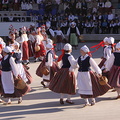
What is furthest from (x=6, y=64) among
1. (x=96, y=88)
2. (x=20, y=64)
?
(x=96, y=88)

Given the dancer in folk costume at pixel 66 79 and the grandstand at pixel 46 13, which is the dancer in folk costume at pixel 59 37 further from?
the dancer in folk costume at pixel 66 79

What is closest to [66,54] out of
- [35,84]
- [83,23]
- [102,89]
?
[102,89]

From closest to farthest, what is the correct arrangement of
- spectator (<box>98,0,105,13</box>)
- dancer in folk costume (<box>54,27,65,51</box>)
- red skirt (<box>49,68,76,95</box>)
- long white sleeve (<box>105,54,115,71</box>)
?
red skirt (<box>49,68,76,95</box>), long white sleeve (<box>105,54,115,71</box>), dancer in folk costume (<box>54,27,65,51</box>), spectator (<box>98,0,105,13</box>)

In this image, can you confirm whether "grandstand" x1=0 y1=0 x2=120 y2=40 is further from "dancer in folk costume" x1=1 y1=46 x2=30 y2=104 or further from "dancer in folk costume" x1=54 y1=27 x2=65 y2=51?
"dancer in folk costume" x1=1 y1=46 x2=30 y2=104

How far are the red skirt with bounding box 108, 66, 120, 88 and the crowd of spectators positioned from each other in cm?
1395

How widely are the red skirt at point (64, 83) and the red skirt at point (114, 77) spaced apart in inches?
37.8

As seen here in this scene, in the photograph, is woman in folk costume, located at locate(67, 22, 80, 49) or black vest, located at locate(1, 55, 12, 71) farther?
woman in folk costume, located at locate(67, 22, 80, 49)

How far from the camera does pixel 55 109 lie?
8.80 meters

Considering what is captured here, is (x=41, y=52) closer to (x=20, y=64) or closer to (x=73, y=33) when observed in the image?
(x=73, y=33)

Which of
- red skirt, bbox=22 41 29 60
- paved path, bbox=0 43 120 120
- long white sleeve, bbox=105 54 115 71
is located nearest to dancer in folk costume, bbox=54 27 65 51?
red skirt, bbox=22 41 29 60

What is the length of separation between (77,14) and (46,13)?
84.7 inches

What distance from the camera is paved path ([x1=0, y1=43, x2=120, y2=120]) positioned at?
26.8 ft

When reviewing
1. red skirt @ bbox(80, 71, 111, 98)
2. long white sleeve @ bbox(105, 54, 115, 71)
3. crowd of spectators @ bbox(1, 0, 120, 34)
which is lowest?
red skirt @ bbox(80, 71, 111, 98)

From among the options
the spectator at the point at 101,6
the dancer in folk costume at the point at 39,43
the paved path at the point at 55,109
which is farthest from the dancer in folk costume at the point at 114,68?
the spectator at the point at 101,6
